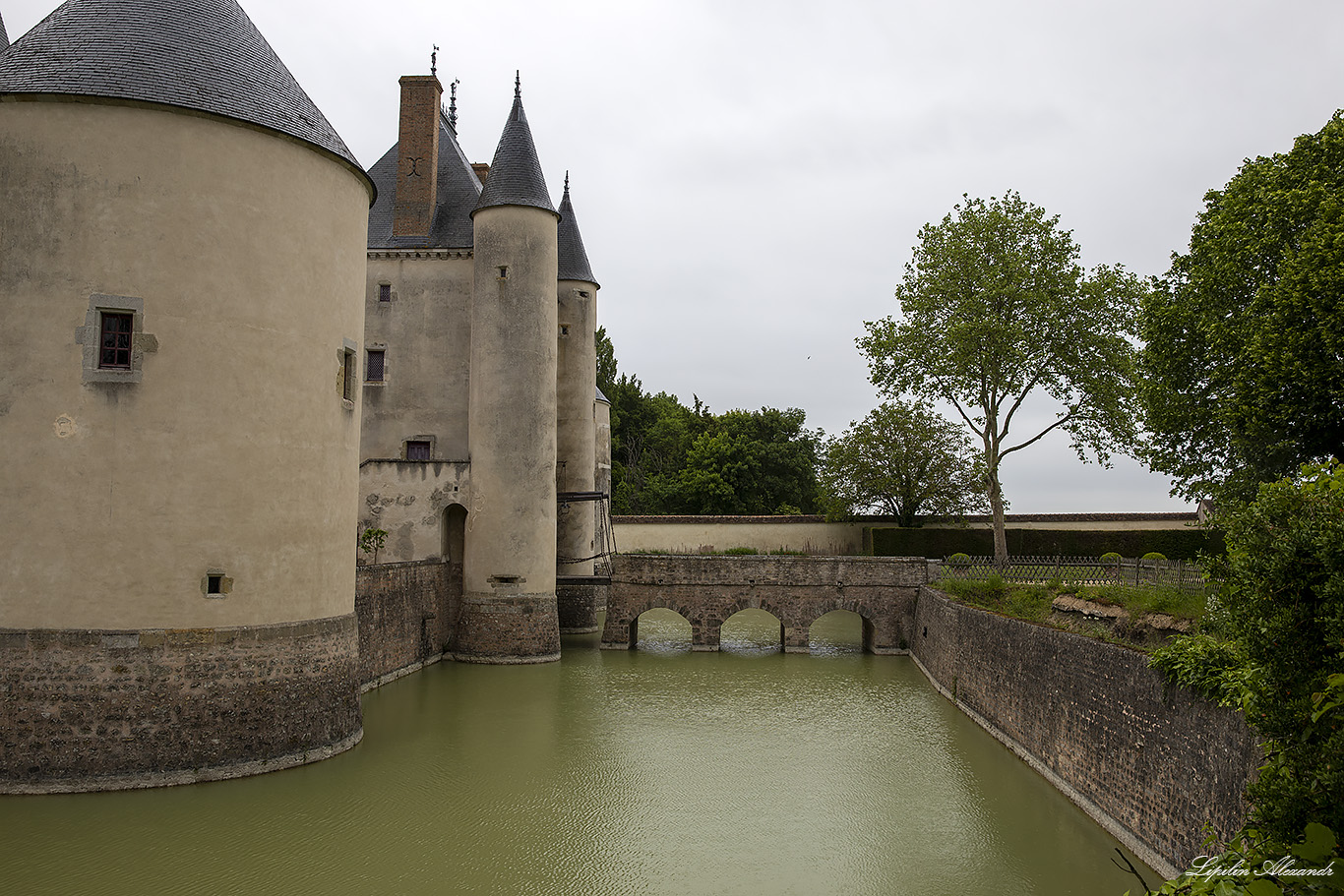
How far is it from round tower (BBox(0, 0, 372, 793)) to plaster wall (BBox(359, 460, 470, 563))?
9.86 m

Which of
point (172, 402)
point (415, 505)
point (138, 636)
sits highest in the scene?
point (172, 402)

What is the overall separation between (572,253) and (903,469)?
17.1 metres

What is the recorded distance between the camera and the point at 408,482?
23.8 meters

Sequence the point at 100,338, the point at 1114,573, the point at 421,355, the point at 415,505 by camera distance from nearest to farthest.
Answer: the point at 100,338 < the point at 1114,573 < the point at 415,505 < the point at 421,355

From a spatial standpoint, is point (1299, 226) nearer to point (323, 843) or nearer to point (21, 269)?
point (323, 843)

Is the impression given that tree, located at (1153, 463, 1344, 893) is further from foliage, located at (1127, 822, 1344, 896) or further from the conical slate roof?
the conical slate roof

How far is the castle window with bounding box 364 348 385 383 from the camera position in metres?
25.8

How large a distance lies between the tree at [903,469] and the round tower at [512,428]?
61.1 ft

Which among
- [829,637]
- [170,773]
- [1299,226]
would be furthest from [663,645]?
[1299,226]

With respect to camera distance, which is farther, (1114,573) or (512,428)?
(512,428)

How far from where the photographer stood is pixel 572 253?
3019cm

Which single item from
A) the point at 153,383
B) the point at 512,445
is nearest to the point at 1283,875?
the point at 153,383

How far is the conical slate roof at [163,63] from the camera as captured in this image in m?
12.5

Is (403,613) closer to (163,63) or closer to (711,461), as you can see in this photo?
(163,63)
